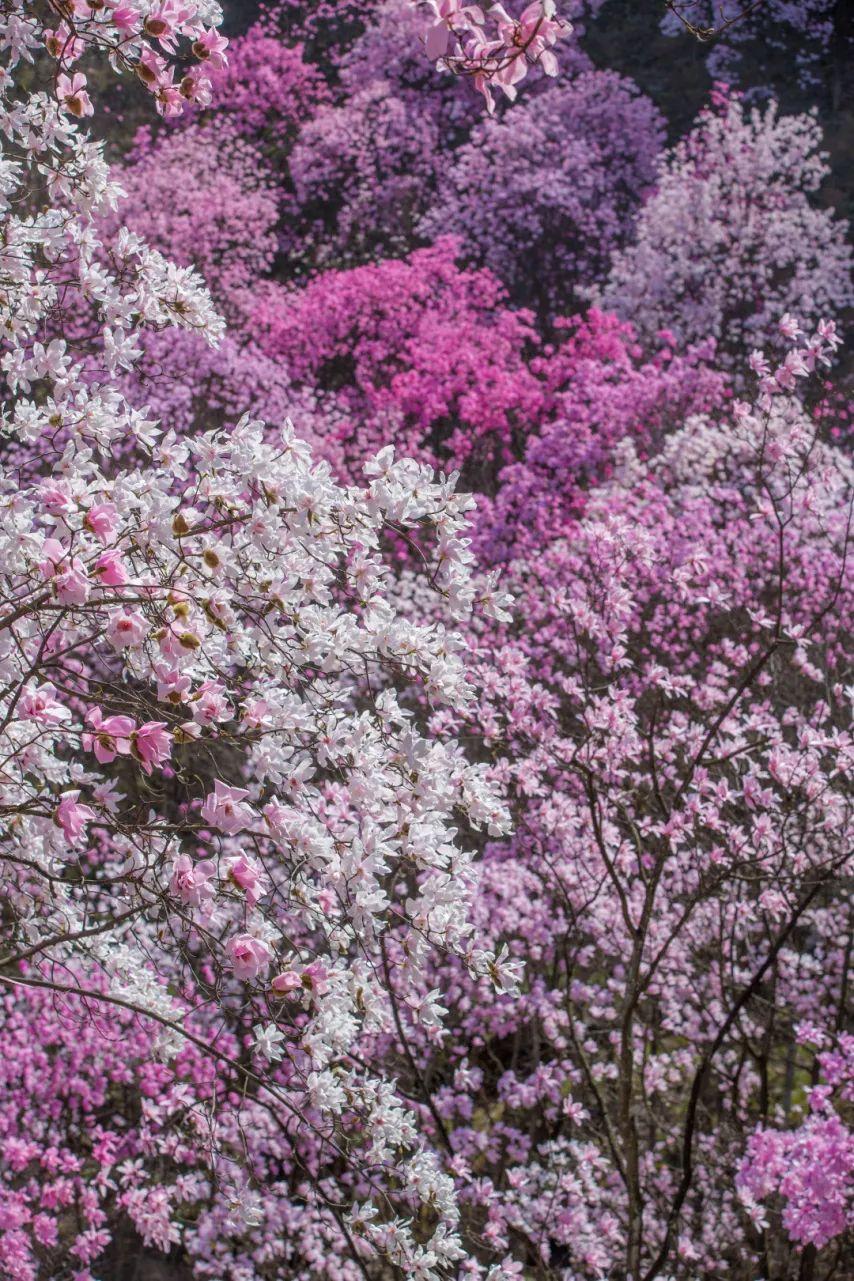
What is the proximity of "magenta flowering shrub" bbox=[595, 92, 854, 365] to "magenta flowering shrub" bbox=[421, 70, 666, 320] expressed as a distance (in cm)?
190

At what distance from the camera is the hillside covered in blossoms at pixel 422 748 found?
3.22m

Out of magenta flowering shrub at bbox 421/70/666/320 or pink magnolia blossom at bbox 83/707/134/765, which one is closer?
pink magnolia blossom at bbox 83/707/134/765

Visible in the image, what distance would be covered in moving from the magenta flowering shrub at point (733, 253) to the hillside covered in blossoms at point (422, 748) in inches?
3.6

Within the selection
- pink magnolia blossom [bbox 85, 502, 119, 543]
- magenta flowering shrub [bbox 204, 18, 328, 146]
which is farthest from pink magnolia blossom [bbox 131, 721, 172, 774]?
magenta flowering shrub [bbox 204, 18, 328, 146]

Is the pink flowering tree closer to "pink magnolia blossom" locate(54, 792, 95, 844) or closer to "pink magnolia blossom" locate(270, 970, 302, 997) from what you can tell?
"pink magnolia blossom" locate(270, 970, 302, 997)

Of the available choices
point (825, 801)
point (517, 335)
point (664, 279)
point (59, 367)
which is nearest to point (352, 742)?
point (59, 367)

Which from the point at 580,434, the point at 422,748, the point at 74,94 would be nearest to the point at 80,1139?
the point at 422,748

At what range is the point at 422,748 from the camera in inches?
126

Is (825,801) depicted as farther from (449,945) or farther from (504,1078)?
(449,945)

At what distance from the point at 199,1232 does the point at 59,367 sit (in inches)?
193

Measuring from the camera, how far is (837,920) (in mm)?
7129

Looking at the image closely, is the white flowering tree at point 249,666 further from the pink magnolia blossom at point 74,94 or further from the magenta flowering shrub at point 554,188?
the magenta flowering shrub at point 554,188

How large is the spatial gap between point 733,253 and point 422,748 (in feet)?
52.5

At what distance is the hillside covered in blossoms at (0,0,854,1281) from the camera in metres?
3.22
